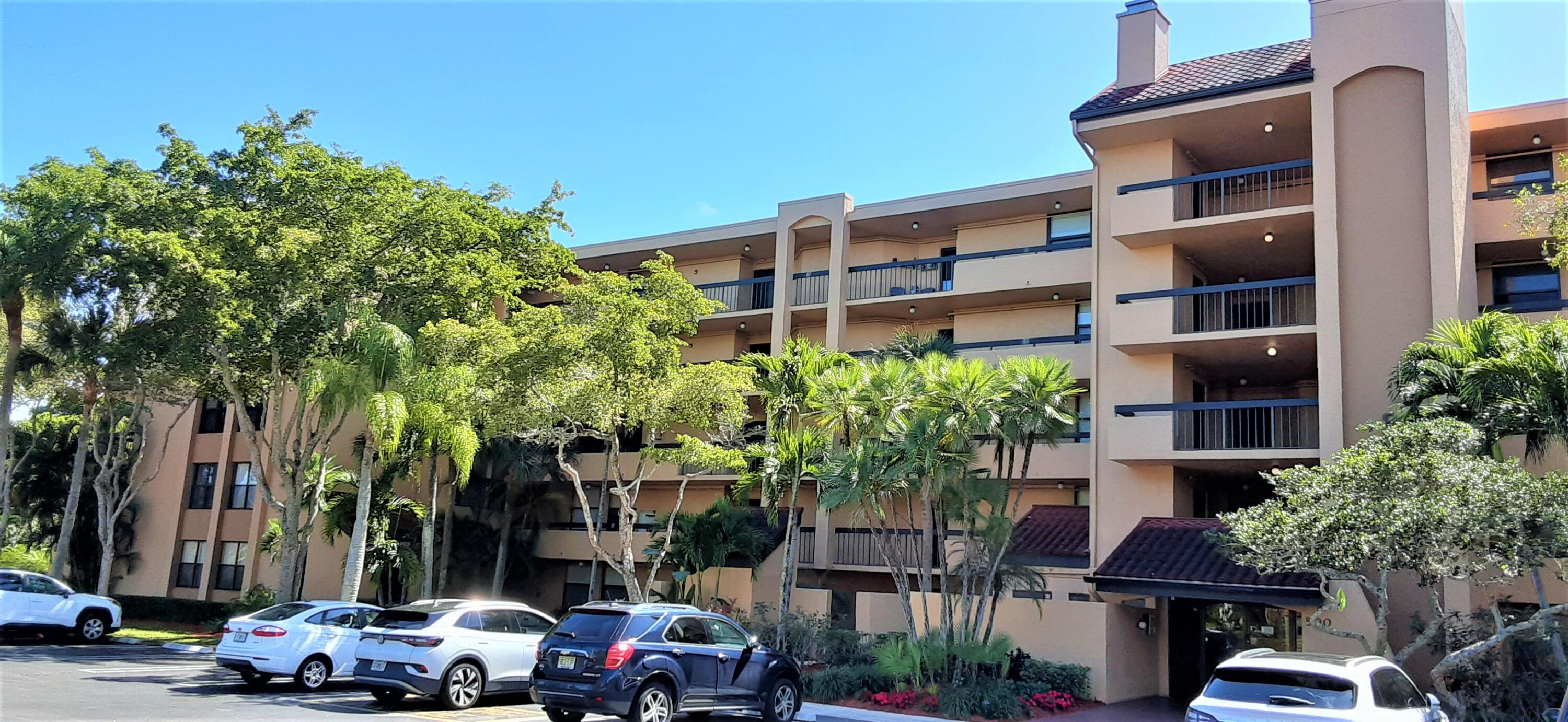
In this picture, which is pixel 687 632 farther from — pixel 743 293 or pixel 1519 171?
pixel 1519 171

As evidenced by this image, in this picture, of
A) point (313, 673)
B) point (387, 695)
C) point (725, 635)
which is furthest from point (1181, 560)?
point (313, 673)

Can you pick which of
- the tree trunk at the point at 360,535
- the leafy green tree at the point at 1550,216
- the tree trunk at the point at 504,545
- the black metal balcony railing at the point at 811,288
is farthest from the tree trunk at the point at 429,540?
the leafy green tree at the point at 1550,216

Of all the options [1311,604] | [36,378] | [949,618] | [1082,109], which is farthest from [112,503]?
[1311,604]

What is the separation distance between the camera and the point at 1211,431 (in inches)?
838

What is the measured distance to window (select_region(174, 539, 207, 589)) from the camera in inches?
1342

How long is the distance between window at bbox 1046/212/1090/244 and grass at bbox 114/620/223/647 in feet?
75.6

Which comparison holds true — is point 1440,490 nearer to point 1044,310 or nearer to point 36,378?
point 1044,310

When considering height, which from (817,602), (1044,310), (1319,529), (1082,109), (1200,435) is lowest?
(817,602)

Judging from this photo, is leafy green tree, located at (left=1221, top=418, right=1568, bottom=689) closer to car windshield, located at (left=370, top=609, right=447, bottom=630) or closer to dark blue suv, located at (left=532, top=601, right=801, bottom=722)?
dark blue suv, located at (left=532, top=601, right=801, bottom=722)

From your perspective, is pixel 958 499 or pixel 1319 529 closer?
pixel 1319 529

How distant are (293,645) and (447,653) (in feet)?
11.4

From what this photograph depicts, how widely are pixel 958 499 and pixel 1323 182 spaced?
31.5 ft

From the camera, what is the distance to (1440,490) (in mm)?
14492

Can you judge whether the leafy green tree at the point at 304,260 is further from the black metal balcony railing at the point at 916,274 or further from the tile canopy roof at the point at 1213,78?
the tile canopy roof at the point at 1213,78
